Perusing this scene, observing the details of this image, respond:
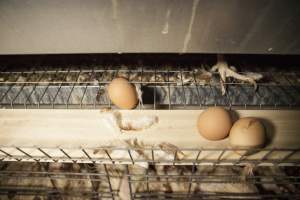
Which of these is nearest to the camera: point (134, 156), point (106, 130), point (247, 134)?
point (247, 134)

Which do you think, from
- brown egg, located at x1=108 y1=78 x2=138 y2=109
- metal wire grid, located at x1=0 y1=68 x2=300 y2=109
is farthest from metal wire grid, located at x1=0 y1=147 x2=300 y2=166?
metal wire grid, located at x1=0 y1=68 x2=300 y2=109

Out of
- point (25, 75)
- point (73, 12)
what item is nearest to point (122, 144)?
point (73, 12)

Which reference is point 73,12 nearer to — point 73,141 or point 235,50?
point 73,141

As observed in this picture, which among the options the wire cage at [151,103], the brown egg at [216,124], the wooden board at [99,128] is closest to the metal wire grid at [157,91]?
the wire cage at [151,103]

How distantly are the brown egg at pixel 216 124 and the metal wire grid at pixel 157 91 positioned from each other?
48 cm

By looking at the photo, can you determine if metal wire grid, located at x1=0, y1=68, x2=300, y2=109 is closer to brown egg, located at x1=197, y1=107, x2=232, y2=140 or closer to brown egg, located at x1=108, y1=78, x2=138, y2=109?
brown egg, located at x1=108, y1=78, x2=138, y2=109

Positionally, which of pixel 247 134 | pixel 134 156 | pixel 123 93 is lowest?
pixel 134 156

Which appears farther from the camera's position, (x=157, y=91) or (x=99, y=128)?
(x=157, y=91)

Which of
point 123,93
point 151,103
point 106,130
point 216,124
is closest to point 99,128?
point 106,130

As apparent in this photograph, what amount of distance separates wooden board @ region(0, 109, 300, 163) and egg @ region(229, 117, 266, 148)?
0.10 metres

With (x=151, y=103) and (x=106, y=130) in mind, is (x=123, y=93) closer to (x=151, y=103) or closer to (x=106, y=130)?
(x=106, y=130)

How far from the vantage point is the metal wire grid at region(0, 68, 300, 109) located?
1906 mm

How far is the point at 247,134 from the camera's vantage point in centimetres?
128

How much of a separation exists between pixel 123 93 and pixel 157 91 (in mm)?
429
